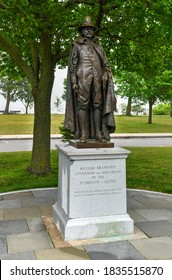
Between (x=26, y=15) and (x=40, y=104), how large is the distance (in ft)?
11.3

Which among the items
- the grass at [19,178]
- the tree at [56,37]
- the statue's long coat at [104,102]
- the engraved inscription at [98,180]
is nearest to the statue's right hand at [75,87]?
the statue's long coat at [104,102]

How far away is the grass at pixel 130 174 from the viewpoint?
1023 cm

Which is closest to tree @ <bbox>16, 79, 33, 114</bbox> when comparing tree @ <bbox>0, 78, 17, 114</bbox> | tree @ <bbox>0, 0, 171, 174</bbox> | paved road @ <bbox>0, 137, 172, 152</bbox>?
tree @ <bbox>0, 78, 17, 114</bbox>

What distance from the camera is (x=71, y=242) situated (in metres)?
5.84

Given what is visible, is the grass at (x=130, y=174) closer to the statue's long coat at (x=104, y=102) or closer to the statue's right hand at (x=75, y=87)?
the statue's long coat at (x=104, y=102)

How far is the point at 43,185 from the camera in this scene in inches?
402

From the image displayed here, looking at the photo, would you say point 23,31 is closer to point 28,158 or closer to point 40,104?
point 40,104

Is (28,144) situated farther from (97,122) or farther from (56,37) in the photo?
(97,122)

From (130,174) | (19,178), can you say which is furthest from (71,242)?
(130,174)

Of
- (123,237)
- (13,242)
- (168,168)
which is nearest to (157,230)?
(123,237)

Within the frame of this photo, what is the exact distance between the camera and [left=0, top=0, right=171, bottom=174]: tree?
30.9ft

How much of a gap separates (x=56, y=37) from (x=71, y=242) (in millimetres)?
8025

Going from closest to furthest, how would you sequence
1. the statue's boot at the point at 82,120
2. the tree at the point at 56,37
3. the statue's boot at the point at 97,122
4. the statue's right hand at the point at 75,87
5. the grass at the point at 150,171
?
the statue's right hand at the point at 75,87
the statue's boot at the point at 82,120
the statue's boot at the point at 97,122
the tree at the point at 56,37
the grass at the point at 150,171

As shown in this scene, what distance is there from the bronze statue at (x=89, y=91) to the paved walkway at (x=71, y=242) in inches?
79.4
